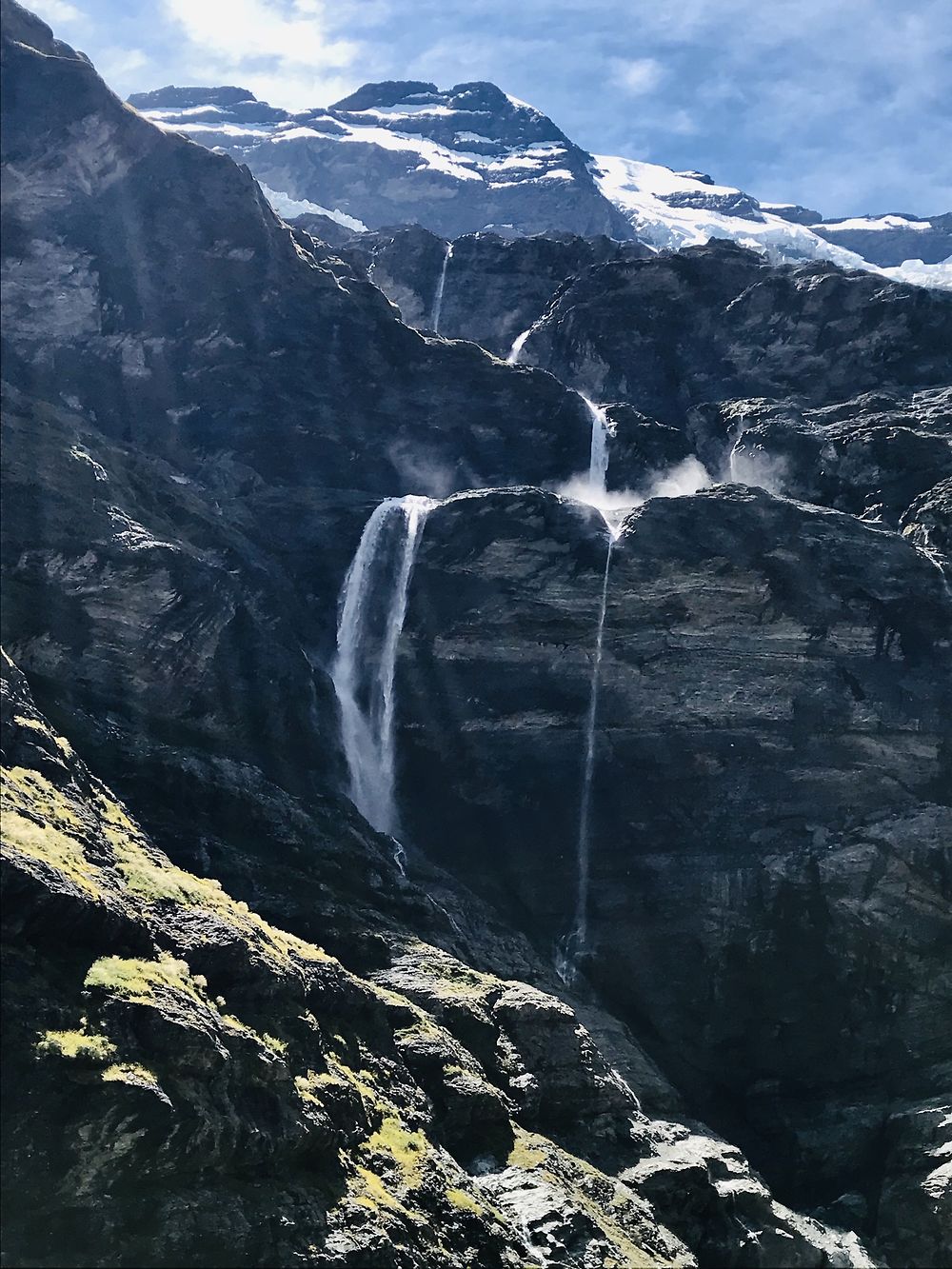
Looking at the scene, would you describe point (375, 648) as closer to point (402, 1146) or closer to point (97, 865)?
point (97, 865)

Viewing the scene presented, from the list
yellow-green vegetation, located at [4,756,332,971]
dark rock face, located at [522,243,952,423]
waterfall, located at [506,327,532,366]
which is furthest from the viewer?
waterfall, located at [506,327,532,366]

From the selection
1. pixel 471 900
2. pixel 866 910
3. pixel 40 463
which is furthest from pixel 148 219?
pixel 866 910

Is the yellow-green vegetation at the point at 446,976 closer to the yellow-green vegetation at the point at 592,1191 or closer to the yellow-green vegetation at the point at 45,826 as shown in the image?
the yellow-green vegetation at the point at 592,1191

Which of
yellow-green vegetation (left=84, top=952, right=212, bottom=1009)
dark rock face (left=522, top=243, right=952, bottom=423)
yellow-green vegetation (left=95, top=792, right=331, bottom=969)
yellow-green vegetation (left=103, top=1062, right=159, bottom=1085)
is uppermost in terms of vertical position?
dark rock face (left=522, top=243, right=952, bottom=423)

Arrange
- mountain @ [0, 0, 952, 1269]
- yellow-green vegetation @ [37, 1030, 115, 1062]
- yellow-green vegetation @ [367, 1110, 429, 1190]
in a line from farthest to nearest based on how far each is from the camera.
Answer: yellow-green vegetation @ [367, 1110, 429, 1190] < mountain @ [0, 0, 952, 1269] < yellow-green vegetation @ [37, 1030, 115, 1062]

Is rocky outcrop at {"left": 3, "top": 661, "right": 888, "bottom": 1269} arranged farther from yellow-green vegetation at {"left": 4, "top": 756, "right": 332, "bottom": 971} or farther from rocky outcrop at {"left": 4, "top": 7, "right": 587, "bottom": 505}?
rocky outcrop at {"left": 4, "top": 7, "right": 587, "bottom": 505}

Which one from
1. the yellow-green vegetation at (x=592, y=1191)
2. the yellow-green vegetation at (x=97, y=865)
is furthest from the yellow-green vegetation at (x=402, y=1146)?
the yellow-green vegetation at (x=97, y=865)

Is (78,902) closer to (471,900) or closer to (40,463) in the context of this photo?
(471,900)

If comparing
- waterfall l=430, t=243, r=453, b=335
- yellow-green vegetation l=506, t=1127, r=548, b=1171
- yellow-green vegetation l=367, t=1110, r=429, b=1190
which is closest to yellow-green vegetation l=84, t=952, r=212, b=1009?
yellow-green vegetation l=367, t=1110, r=429, b=1190
